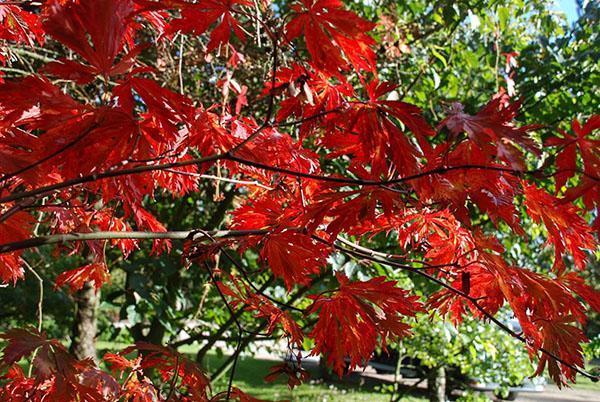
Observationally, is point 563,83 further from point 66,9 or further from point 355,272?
point 66,9

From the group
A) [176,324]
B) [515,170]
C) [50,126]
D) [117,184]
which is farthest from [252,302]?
[176,324]

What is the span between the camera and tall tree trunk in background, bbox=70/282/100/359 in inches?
165

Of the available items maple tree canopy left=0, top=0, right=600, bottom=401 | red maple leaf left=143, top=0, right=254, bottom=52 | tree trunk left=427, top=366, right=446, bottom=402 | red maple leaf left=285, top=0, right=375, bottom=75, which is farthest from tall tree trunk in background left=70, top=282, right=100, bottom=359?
tree trunk left=427, top=366, right=446, bottom=402

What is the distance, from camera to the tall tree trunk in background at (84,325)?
4.18 meters

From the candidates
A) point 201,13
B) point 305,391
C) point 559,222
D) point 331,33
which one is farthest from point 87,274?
point 305,391

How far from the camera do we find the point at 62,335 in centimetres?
1173

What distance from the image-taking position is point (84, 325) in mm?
4191

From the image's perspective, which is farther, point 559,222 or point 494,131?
point 559,222

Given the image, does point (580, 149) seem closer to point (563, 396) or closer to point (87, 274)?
point (87, 274)

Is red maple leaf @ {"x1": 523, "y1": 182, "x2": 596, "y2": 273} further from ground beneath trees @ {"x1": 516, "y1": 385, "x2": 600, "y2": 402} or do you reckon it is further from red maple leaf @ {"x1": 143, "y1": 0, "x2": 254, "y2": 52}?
ground beneath trees @ {"x1": 516, "y1": 385, "x2": 600, "y2": 402}

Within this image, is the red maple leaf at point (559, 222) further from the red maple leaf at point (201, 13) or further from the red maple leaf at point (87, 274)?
the red maple leaf at point (87, 274)

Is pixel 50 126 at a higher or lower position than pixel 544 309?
higher

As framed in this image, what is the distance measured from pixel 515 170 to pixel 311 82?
27.9 inches

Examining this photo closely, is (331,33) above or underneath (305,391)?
above
